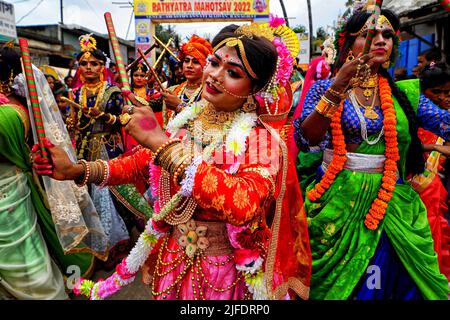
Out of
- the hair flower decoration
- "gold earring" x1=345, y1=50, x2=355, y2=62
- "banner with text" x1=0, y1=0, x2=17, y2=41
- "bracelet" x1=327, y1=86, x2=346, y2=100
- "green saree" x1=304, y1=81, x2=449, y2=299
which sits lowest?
"green saree" x1=304, y1=81, x2=449, y2=299

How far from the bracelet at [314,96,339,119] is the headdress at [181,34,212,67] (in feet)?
8.56

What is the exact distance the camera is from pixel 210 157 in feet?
5.82

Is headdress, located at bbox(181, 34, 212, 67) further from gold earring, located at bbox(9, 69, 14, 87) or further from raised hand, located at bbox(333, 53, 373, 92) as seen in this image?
raised hand, located at bbox(333, 53, 373, 92)

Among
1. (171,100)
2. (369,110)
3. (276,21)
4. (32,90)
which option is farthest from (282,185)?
(171,100)

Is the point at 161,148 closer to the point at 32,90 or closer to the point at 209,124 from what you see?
the point at 209,124

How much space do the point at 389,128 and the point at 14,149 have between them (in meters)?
2.56

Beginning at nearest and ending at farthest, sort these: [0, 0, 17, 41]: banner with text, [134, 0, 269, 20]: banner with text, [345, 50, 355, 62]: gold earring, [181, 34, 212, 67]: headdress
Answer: [345, 50, 355, 62]: gold earring → [181, 34, 212, 67]: headdress → [0, 0, 17, 41]: banner with text → [134, 0, 269, 20]: banner with text

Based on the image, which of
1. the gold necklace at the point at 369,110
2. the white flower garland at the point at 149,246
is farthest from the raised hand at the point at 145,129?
the gold necklace at the point at 369,110

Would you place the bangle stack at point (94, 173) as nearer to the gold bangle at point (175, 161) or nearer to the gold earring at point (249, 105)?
the gold bangle at point (175, 161)

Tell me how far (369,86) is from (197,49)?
8.06ft

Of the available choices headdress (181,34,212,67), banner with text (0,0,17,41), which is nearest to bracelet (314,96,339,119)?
headdress (181,34,212,67)

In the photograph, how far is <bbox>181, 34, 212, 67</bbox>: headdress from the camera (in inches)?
179
